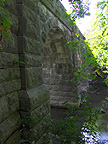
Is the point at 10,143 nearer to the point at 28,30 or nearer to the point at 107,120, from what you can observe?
the point at 28,30

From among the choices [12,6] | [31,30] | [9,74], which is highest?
[12,6]

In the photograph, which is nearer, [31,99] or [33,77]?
[31,99]

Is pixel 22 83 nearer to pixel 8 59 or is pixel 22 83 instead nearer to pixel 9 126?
pixel 8 59

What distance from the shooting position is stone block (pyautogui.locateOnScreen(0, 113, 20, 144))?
155cm

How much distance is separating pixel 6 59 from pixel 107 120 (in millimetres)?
4844

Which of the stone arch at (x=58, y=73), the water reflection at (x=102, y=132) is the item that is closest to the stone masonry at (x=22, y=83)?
the water reflection at (x=102, y=132)

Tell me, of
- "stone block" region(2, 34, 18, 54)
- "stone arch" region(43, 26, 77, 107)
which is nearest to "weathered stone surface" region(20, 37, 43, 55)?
"stone block" region(2, 34, 18, 54)

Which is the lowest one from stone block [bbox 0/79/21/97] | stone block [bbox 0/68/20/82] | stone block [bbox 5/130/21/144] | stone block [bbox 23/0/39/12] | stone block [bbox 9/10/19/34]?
stone block [bbox 5/130/21/144]

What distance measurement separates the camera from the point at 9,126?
1.71m

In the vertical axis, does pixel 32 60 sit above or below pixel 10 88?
above

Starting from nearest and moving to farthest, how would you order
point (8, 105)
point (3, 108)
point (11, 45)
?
point (3, 108)
point (8, 105)
point (11, 45)

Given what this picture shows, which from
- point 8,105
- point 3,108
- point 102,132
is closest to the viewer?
point 3,108

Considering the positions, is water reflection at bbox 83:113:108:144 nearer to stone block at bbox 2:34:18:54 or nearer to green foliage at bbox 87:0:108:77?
green foliage at bbox 87:0:108:77

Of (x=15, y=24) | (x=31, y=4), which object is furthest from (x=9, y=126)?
(x=31, y=4)
